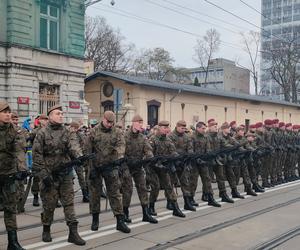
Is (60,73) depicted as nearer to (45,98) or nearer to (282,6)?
(45,98)

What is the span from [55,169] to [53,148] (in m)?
0.31

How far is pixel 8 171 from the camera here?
6.39m

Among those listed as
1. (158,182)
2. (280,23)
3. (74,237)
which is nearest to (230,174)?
(158,182)

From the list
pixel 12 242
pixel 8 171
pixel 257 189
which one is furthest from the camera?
pixel 257 189

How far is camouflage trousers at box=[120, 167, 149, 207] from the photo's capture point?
8.17 metres

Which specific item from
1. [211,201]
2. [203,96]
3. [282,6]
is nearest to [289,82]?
[282,6]

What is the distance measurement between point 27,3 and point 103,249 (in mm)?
17760

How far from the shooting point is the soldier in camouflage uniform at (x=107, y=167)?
7555mm

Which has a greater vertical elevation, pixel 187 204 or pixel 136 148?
pixel 136 148

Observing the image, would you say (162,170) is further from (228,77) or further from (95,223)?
(228,77)

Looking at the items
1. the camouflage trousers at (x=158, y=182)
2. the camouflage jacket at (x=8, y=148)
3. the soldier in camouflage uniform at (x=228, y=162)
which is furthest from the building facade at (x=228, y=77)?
the camouflage jacket at (x=8, y=148)

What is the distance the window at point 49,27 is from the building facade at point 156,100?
4.21 meters

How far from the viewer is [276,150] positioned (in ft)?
47.2

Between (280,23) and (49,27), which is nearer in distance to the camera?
(49,27)
